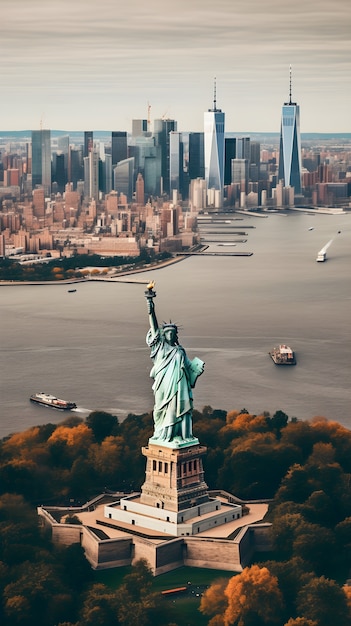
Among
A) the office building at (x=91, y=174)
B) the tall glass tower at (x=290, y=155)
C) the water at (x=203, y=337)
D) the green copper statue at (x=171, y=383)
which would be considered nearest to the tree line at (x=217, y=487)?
the green copper statue at (x=171, y=383)

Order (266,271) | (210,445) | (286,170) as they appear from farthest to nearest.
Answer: (286,170)
(266,271)
(210,445)

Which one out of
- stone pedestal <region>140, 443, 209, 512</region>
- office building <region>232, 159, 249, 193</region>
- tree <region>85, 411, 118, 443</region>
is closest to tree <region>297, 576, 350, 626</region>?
stone pedestal <region>140, 443, 209, 512</region>

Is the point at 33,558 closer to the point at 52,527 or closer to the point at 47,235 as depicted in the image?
the point at 52,527

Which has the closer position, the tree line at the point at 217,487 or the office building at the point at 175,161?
the tree line at the point at 217,487

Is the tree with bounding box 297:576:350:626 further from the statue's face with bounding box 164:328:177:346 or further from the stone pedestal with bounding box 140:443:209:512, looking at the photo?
the statue's face with bounding box 164:328:177:346

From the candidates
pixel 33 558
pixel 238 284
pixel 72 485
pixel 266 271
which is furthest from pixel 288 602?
pixel 266 271

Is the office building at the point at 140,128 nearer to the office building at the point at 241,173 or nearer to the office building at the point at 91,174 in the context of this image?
the office building at the point at 241,173

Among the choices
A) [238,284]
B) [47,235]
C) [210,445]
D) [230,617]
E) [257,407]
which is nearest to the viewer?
[230,617]
